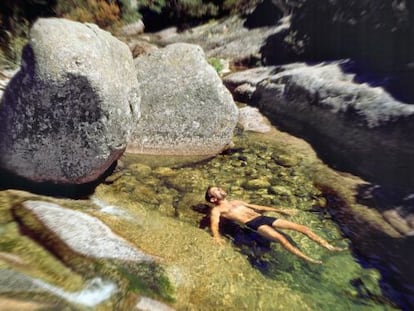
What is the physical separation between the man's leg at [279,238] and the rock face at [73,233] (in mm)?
2020

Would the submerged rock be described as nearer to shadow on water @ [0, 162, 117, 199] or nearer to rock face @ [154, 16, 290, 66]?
shadow on water @ [0, 162, 117, 199]

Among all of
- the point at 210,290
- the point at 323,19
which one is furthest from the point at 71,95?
the point at 323,19

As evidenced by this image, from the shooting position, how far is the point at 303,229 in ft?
19.8

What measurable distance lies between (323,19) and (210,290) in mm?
10956

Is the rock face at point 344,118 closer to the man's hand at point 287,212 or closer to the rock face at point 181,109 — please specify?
the man's hand at point 287,212

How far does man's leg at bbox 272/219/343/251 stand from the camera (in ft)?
19.0

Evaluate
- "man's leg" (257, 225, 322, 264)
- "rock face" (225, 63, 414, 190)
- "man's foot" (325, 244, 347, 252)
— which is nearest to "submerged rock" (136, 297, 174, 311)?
"man's leg" (257, 225, 322, 264)

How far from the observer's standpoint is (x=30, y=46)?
5.53 m

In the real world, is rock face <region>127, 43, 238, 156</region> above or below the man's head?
above

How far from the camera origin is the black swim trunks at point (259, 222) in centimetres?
607

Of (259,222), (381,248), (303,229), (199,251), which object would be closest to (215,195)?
(259,222)

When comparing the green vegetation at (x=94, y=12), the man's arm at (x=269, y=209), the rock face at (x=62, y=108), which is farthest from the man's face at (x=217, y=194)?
the green vegetation at (x=94, y=12)

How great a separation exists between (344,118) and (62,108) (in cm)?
648

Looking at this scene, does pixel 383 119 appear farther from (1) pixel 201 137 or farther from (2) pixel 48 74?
(2) pixel 48 74
